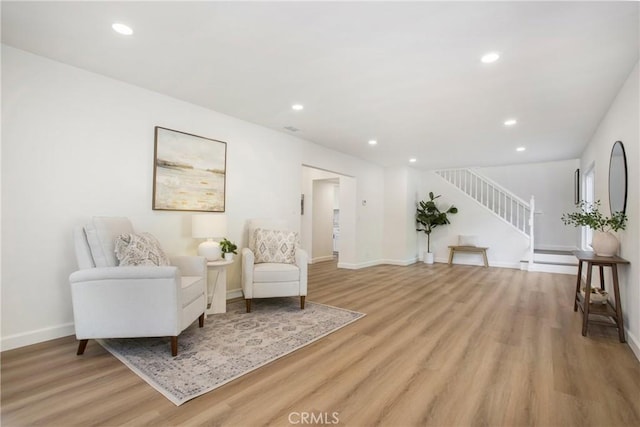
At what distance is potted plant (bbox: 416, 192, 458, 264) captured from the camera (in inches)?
302

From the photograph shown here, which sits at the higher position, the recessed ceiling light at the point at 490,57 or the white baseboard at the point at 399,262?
the recessed ceiling light at the point at 490,57

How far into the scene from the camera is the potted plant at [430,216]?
767cm

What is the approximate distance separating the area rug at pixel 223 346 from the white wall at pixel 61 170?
700 mm

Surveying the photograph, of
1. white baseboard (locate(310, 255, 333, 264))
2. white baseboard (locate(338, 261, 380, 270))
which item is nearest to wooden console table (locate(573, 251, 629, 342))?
white baseboard (locate(338, 261, 380, 270))

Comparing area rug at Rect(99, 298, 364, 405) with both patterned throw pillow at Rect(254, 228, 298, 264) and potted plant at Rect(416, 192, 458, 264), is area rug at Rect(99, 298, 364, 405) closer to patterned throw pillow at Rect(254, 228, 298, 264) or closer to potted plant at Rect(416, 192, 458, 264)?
patterned throw pillow at Rect(254, 228, 298, 264)

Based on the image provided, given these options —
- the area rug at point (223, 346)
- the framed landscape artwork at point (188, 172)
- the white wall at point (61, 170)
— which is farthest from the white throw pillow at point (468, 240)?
the white wall at point (61, 170)

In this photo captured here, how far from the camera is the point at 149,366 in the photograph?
217 cm

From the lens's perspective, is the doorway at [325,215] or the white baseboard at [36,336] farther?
the doorway at [325,215]

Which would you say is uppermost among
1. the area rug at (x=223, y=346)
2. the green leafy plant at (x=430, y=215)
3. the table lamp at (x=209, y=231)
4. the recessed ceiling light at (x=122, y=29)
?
the recessed ceiling light at (x=122, y=29)

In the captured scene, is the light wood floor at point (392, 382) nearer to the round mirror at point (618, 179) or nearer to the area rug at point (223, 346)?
the area rug at point (223, 346)

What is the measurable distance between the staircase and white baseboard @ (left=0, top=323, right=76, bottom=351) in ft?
25.6

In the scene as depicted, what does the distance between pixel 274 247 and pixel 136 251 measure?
1.65 meters

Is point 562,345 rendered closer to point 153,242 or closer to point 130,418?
point 130,418

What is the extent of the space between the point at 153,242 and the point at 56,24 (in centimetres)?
178
